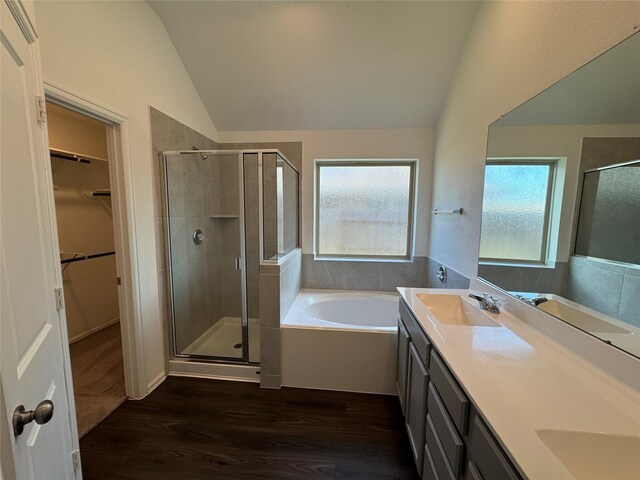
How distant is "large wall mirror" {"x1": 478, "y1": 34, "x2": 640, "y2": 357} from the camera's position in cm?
92

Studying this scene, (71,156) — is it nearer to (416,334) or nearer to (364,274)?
(364,274)

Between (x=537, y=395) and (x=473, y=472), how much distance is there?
0.32 m

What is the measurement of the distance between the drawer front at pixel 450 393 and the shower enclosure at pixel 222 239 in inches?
57.1

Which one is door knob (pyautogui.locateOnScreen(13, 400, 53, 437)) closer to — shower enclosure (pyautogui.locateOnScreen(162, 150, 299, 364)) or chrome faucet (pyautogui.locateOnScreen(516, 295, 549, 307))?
shower enclosure (pyautogui.locateOnScreen(162, 150, 299, 364))

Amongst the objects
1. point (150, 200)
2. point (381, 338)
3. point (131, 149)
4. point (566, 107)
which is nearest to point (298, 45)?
point (131, 149)

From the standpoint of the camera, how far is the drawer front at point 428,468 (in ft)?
3.75

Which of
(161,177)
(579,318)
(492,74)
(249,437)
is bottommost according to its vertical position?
(249,437)

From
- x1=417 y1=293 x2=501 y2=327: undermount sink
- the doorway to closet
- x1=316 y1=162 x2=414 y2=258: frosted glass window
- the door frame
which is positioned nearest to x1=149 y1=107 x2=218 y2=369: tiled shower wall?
the door frame

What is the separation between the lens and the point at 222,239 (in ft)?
9.73

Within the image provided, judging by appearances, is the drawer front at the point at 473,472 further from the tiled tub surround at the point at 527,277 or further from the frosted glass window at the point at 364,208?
the frosted glass window at the point at 364,208

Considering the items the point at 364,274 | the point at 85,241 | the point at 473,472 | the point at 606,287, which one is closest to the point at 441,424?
the point at 473,472

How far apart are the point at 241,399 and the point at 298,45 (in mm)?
2990

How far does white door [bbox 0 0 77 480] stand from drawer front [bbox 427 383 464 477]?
4.08ft

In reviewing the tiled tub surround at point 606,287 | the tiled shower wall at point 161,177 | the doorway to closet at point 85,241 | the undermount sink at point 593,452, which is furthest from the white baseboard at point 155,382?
the tiled tub surround at point 606,287
